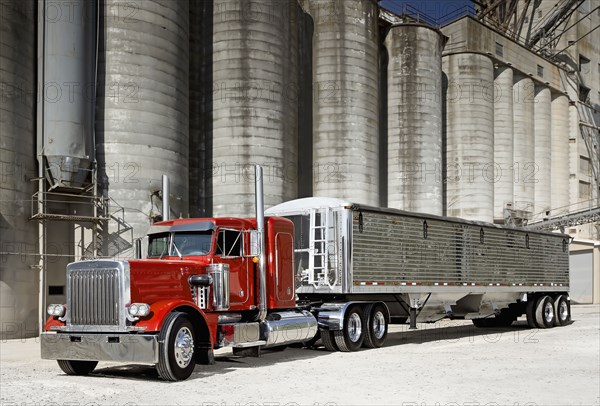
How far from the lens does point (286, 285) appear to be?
1589 centimetres

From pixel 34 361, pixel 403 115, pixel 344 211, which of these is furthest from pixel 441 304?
pixel 403 115

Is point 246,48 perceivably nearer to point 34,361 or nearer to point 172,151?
point 172,151

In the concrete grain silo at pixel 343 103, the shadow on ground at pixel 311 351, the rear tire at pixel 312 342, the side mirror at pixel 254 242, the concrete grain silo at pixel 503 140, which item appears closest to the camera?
the shadow on ground at pixel 311 351

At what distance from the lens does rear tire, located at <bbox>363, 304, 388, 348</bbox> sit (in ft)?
58.2

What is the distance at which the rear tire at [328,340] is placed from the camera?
17.0 metres

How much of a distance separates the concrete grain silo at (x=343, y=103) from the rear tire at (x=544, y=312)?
12.3 m

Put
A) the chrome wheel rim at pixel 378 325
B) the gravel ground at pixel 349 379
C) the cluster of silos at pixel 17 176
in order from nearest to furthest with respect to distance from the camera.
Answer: the gravel ground at pixel 349 379
the chrome wheel rim at pixel 378 325
the cluster of silos at pixel 17 176

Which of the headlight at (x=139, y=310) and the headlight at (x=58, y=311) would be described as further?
the headlight at (x=58, y=311)

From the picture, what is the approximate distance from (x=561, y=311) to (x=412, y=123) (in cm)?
1863

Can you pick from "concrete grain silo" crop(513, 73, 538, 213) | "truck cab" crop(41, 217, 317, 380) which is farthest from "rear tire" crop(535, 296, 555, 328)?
"concrete grain silo" crop(513, 73, 538, 213)

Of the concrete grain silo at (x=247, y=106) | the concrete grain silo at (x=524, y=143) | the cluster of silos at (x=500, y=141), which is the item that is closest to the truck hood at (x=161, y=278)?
the concrete grain silo at (x=247, y=106)

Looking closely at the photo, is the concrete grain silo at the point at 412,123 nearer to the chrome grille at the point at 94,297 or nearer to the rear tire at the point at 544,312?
the rear tire at the point at 544,312

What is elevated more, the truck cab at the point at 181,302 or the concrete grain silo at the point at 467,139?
the concrete grain silo at the point at 467,139

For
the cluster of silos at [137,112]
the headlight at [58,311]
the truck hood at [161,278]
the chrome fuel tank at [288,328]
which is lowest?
the chrome fuel tank at [288,328]
